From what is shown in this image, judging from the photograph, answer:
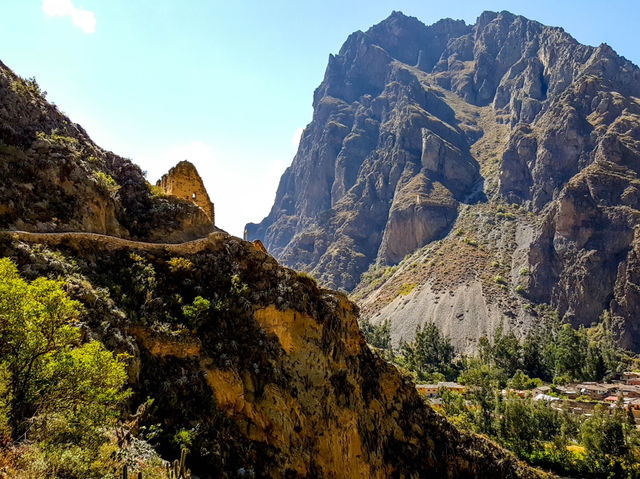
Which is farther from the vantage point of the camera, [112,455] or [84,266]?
[84,266]

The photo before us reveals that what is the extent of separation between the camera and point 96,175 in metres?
25.5

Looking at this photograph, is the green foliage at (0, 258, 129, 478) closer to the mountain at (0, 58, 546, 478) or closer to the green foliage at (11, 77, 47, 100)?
the mountain at (0, 58, 546, 478)

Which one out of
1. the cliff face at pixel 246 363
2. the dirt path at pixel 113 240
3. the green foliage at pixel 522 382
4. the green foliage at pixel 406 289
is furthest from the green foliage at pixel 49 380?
the green foliage at pixel 406 289

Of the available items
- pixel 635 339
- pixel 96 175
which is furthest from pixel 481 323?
pixel 96 175

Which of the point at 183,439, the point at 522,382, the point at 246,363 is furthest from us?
the point at 522,382

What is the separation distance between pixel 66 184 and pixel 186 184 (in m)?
11.0

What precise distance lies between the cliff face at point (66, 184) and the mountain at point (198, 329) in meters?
0.08

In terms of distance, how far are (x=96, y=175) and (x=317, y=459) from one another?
19.9 m

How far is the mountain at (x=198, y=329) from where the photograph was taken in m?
18.6

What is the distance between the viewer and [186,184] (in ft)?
111

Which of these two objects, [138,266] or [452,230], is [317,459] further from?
[452,230]

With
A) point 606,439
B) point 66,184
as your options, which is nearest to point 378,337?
point 606,439

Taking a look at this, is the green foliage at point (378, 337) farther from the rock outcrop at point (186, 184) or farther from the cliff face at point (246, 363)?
the rock outcrop at point (186, 184)

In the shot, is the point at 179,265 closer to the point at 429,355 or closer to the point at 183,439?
the point at 183,439
